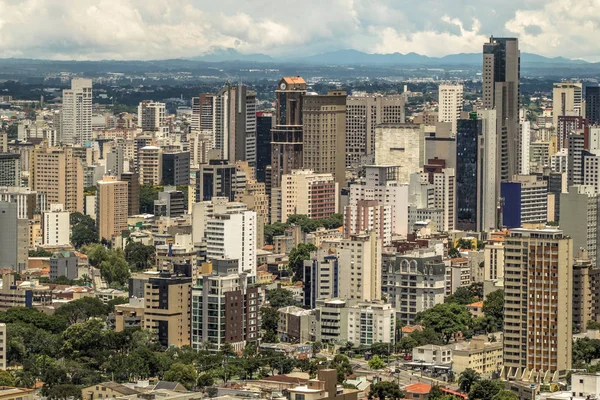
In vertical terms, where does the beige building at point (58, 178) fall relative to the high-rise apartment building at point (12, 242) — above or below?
above

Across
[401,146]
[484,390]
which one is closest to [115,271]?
[484,390]

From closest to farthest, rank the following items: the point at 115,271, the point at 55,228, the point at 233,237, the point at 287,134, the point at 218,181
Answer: the point at 233,237 < the point at 115,271 < the point at 55,228 < the point at 218,181 < the point at 287,134

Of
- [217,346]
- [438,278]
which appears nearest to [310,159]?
[438,278]

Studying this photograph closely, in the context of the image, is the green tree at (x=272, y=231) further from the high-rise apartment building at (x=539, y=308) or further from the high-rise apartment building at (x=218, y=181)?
the high-rise apartment building at (x=539, y=308)

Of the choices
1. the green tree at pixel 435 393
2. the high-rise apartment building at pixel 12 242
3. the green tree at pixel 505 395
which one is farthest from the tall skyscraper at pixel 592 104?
the green tree at pixel 505 395

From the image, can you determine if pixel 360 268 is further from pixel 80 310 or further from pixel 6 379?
pixel 6 379
